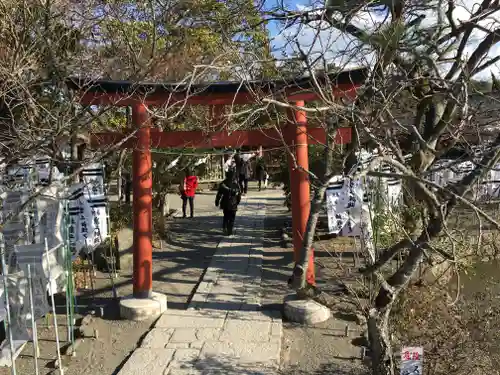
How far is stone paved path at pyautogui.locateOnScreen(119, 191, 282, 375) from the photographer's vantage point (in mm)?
5750

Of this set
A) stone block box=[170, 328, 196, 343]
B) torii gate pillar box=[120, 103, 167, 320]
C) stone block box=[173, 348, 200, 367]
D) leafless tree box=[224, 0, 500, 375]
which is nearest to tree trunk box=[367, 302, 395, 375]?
leafless tree box=[224, 0, 500, 375]

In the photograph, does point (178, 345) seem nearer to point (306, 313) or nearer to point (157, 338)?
point (157, 338)

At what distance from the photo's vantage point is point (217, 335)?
6637mm

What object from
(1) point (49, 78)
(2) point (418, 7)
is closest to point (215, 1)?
(1) point (49, 78)

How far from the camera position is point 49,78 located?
7.97 metres

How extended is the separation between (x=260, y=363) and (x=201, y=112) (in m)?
7.15

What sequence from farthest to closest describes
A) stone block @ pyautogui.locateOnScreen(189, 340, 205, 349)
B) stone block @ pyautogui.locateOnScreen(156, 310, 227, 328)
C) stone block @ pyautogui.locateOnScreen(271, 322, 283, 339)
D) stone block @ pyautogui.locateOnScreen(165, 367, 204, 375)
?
stone block @ pyautogui.locateOnScreen(156, 310, 227, 328) → stone block @ pyautogui.locateOnScreen(271, 322, 283, 339) → stone block @ pyautogui.locateOnScreen(189, 340, 205, 349) → stone block @ pyautogui.locateOnScreen(165, 367, 204, 375)

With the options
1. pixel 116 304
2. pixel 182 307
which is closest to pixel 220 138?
pixel 182 307

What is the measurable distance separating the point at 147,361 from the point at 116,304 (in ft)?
7.51

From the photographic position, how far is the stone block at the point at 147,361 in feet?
18.7

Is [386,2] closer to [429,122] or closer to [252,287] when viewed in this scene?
[429,122]

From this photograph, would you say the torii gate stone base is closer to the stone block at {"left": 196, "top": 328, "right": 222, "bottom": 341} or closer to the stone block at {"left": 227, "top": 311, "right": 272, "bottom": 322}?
the stone block at {"left": 227, "top": 311, "right": 272, "bottom": 322}

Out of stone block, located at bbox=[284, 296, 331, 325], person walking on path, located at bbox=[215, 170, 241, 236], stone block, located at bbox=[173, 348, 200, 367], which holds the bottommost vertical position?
stone block, located at bbox=[173, 348, 200, 367]

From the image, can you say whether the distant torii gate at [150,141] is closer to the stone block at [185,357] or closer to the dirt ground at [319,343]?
the dirt ground at [319,343]
